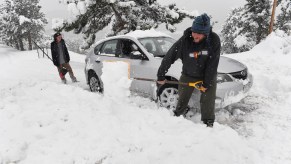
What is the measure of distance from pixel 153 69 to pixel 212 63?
1951 millimetres

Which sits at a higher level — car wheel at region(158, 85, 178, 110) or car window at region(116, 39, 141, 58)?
car window at region(116, 39, 141, 58)

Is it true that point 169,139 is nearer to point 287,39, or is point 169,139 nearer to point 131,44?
point 131,44

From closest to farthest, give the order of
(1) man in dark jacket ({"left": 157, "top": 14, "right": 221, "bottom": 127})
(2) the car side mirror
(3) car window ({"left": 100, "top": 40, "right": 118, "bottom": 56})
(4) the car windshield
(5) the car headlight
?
(1) man in dark jacket ({"left": 157, "top": 14, "right": 221, "bottom": 127}) → (5) the car headlight → (2) the car side mirror → (4) the car windshield → (3) car window ({"left": 100, "top": 40, "right": 118, "bottom": 56})

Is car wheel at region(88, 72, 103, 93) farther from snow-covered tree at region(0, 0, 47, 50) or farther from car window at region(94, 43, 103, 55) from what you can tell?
snow-covered tree at region(0, 0, 47, 50)

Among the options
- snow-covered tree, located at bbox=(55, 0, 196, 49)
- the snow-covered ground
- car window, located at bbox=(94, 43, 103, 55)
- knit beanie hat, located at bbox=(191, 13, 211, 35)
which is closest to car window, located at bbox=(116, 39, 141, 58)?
the snow-covered ground

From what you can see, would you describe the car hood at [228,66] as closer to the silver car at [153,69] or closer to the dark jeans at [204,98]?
the silver car at [153,69]

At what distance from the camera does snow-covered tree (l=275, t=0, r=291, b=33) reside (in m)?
24.8

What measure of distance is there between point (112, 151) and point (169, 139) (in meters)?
0.75

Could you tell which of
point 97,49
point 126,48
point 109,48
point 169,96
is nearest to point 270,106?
point 169,96

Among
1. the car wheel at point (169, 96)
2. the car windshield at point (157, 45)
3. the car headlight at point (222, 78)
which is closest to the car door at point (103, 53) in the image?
the car windshield at point (157, 45)

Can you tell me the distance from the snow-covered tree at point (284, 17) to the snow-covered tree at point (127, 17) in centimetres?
1334

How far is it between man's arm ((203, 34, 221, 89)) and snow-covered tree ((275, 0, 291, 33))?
78.4 feet

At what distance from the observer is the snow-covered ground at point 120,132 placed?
10.8 feet

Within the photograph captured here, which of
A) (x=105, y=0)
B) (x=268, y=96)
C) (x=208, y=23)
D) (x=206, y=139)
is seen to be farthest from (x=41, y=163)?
(x=105, y=0)
